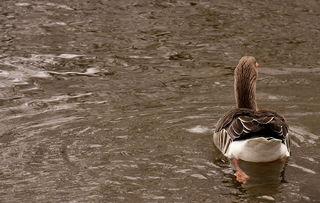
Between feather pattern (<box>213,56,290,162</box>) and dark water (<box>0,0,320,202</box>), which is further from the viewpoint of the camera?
feather pattern (<box>213,56,290,162</box>)

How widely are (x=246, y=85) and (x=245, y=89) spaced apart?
66 millimetres

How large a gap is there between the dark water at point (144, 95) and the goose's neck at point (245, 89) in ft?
1.79

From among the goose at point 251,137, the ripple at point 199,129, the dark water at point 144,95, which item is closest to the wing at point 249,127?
the goose at point 251,137

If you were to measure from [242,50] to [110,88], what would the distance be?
323 cm

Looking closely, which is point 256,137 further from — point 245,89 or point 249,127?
point 245,89

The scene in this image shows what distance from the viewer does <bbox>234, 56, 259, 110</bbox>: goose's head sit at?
10727 millimetres

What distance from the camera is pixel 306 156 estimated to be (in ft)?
31.0

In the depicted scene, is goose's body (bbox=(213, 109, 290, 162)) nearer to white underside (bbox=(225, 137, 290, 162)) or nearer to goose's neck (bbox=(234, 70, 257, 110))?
white underside (bbox=(225, 137, 290, 162))

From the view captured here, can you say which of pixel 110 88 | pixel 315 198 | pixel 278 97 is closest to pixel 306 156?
pixel 315 198

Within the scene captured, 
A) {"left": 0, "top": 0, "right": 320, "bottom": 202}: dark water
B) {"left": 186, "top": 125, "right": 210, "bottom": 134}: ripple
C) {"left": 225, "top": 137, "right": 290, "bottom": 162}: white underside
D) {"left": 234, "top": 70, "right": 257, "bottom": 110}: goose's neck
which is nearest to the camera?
{"left": 0, "top": 0, "right": 320, "bottom": 202}: dark water

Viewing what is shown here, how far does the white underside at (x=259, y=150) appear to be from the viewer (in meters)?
8.98

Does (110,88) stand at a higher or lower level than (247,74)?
lower

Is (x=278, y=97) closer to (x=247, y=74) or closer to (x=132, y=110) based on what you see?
(x=247, y=74)

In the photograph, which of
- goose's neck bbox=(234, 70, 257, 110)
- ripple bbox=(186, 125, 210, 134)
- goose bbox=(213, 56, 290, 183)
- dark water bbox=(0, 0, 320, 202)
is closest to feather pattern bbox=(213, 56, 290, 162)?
goose bbox=(213, 56, 290, 183)
